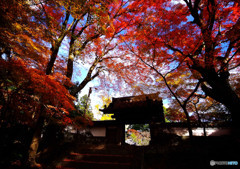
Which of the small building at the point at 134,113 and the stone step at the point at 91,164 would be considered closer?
the stone step at the point at 91,164

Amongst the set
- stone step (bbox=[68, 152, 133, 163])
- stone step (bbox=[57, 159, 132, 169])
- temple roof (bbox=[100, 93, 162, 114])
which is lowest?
stone step (bbox=[57, 159, 132, 169])

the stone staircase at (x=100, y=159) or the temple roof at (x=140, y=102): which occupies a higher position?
the temple roof at (x=140, y=102)

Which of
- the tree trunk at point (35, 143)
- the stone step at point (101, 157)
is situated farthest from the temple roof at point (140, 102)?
the tree trunk at point (35, 143)

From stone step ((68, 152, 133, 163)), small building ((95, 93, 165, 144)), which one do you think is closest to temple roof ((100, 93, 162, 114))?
small building ((95, 93, 165, 144))

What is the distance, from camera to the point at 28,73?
3812 mm

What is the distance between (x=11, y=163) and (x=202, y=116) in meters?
13.4

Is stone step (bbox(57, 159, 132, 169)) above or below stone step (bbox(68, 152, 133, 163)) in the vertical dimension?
below

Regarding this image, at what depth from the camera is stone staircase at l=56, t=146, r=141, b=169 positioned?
4992 millimetres

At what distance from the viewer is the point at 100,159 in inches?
221

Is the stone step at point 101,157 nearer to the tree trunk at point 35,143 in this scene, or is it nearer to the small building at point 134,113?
the tree trunk at point 35,143

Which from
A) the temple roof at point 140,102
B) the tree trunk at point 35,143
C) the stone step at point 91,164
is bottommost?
the stone step at point 91,164

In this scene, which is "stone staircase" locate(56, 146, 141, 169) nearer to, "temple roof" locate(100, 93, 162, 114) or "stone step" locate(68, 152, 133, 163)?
"stone step" locate(68, 152, 133, 163)

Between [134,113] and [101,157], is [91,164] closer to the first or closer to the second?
[101,157]

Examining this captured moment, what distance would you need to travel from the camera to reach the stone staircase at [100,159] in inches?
197
